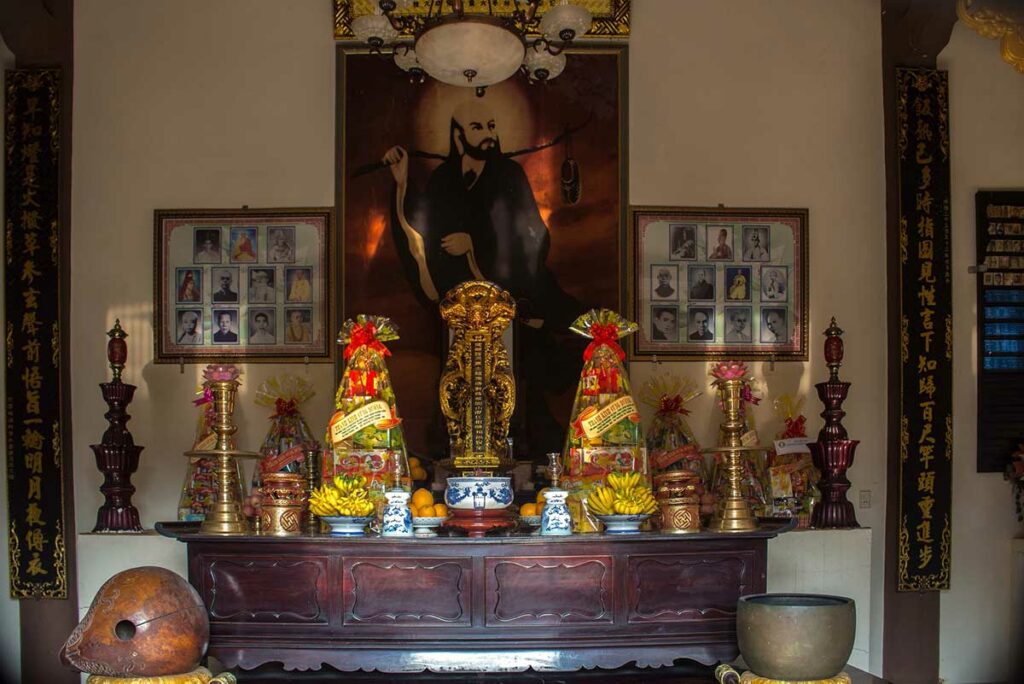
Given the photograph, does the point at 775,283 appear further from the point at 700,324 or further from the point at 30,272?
the point at 30,272

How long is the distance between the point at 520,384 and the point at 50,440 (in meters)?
2.71

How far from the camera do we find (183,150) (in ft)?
20.9

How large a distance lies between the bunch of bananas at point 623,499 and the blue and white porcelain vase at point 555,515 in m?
0.13

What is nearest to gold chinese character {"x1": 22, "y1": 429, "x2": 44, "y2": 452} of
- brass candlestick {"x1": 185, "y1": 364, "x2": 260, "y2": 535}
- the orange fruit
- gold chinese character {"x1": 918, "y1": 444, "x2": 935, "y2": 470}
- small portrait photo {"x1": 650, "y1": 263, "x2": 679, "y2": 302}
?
brass candlestick {"x1": 185, "y1": 364, "x2": 260, "y2": 535}

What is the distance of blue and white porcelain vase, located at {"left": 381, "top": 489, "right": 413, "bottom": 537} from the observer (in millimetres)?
4340

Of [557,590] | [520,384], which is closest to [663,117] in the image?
[520,384]

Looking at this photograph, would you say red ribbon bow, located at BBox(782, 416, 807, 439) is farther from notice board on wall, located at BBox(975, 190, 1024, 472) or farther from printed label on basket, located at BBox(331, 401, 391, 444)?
printed label on basket, located at BBox(331, 401, 391, 444)

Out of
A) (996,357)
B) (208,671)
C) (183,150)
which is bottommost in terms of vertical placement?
(208,671)

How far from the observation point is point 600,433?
15.0 feet

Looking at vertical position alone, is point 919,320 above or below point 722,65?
below

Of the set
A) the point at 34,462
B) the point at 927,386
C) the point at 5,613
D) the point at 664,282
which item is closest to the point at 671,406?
the point at 664,282

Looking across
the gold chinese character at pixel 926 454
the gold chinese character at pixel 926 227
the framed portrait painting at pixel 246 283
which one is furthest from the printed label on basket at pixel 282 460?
the gold chinese character at pixel 926 227

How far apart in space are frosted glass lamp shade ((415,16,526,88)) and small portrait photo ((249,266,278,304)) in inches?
93.4

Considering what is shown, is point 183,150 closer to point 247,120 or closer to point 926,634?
point 247,120
